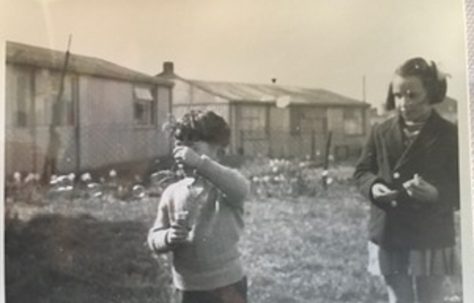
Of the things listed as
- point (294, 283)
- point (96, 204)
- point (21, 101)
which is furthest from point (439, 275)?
point (21, 101)

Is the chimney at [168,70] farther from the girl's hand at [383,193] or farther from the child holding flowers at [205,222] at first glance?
the girl's hand at [383,193]

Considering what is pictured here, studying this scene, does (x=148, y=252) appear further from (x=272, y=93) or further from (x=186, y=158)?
(x=272, y=93)

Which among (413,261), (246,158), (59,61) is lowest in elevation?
(413,261)

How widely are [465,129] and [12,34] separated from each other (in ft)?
1.68

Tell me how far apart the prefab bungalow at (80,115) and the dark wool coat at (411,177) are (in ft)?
0.75

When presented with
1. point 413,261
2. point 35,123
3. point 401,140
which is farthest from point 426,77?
point 35,123

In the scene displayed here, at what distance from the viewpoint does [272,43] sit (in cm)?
66

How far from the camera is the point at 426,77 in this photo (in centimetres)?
65

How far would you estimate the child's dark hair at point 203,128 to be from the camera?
0.65 meters

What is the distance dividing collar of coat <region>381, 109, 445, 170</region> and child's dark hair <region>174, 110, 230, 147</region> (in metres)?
0.17

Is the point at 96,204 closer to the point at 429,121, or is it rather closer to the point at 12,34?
the point at 12,34

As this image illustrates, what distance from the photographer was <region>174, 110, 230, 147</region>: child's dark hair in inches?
25.7

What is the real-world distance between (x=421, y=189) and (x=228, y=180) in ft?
0.69

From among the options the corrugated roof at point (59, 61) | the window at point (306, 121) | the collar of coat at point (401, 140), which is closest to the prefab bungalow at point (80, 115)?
the corrugated roof at point (59, 61)
